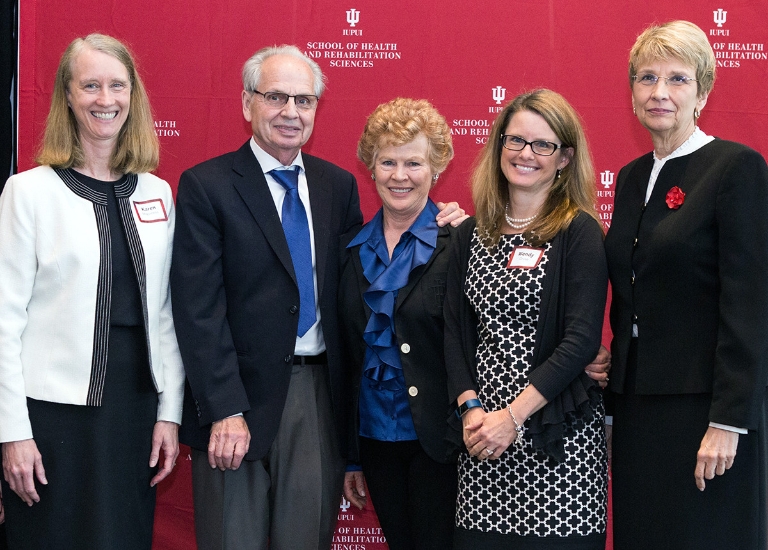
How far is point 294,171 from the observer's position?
270 centimetres

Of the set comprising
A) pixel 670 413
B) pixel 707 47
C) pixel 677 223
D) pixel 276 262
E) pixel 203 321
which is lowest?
pixel 670 413

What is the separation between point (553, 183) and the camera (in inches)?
94.7

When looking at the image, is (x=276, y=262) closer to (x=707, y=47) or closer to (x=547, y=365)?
(x=547, y=365)

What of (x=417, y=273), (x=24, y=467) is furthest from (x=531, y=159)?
(x=24, y=467)

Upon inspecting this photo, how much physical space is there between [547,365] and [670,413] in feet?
1.17

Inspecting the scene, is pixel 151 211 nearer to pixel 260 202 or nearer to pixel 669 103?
pixel 260 202

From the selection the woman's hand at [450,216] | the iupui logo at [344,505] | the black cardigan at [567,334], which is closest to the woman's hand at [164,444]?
the black cardigan at [567,334]

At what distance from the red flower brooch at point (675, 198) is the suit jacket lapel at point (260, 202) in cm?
116

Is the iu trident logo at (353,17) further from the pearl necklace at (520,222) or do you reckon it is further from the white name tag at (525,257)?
the white name tag at (525,257)

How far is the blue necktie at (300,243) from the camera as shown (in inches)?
101

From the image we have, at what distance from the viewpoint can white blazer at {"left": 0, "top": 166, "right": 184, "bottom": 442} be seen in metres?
2.27

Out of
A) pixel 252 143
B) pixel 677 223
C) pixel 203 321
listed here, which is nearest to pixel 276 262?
pixel 203 321

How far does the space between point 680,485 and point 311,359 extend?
3.91ft

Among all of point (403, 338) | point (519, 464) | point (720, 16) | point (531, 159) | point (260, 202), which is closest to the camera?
point (519, 464)
